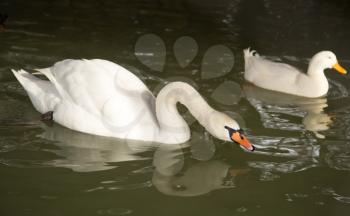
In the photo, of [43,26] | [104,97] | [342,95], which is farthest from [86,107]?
[43,26]

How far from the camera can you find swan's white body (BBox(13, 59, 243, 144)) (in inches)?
223

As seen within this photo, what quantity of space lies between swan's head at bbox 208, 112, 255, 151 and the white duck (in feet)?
8.71

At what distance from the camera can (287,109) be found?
7.22m

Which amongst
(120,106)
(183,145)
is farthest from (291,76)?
(120,106)

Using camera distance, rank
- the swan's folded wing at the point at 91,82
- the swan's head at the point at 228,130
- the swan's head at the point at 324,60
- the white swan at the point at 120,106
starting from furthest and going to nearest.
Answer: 1. the swan's head at the point at 324,60
2. the swan's folded wing at the point at 91,82
3. the white swan at the point at 120,106
4. the swan's head at the point at 228,130

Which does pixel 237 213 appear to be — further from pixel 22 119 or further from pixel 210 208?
pixel 22 119

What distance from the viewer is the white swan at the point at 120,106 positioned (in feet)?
18.3

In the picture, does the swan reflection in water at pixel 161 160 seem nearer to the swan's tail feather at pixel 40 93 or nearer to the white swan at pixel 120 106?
the white swan at pixel 120 106

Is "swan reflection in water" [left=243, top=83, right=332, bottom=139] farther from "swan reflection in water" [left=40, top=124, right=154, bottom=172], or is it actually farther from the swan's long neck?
"swan reflection in water" [left=40, top=124, right=154, bottom=172]

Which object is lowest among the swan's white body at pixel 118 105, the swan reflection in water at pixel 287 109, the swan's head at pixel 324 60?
the swan reflection in water at pixel 287 109

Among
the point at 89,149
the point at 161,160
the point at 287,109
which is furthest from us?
the point at 287,109

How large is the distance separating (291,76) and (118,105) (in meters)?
2.98

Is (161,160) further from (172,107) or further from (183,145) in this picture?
(172,107)

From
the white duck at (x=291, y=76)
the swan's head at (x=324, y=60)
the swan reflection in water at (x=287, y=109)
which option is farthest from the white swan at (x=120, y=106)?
the swan's head at (x=324, y=60)
